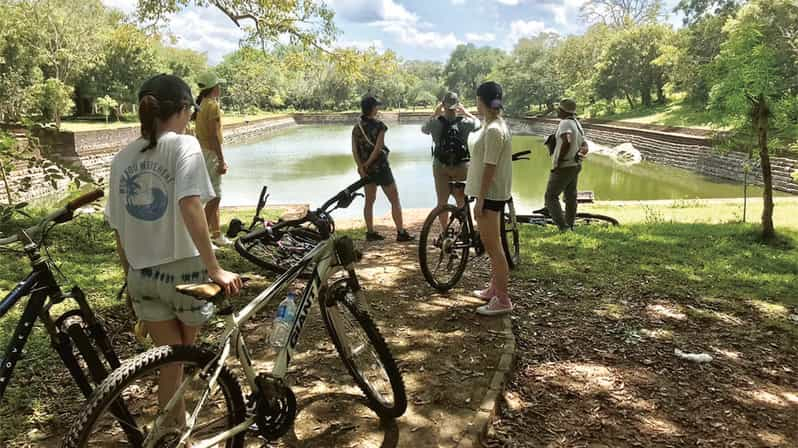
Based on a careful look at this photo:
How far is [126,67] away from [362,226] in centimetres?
3452

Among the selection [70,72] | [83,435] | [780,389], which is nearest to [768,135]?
[780,389]

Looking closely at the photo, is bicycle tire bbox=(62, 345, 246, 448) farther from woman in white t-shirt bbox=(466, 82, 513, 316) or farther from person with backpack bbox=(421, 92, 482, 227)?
person with backpack bbox=(421, 92, 482, 227)

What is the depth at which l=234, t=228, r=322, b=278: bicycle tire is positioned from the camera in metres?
4.14

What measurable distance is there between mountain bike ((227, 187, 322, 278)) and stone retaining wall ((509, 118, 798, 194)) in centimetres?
1304

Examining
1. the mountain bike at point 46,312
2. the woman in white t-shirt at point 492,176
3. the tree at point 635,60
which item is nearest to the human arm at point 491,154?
the woman in white t-shirt at point 492,176

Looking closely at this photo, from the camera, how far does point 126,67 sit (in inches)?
1391

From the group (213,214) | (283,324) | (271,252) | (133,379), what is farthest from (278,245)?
(133,379)

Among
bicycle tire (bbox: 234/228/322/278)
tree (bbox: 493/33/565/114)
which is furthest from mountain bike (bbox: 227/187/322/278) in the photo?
tree (bbox: 493/33/565/114)

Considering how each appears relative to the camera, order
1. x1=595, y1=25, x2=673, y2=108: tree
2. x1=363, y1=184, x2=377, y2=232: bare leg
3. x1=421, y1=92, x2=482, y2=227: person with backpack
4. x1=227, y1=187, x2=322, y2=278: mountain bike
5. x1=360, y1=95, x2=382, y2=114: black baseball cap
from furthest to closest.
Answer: x1=595, y1=25, x2=673, y2=108: tree, x1=363, y1=184, x2=377, y2=232: bare leg, x1=360, y1=95, x2=382, y2=114: black baseball cap, x1=421, y1=92, x2=482, y2=227: person with backpack, x1=227, y1=187, x2=322, y2=278: mountain bike

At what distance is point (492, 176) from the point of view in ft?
11.3

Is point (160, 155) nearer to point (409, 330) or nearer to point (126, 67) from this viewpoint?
point (409, 330)

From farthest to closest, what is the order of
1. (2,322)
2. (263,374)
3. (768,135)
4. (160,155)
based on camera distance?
(768,135) → (2,322) → (263,374) → (160,155)

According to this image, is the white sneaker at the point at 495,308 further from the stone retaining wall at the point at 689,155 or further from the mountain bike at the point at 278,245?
the stone retaining wall at the point at 689,155

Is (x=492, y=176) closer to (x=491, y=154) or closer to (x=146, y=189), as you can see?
(x=491, y=154)
